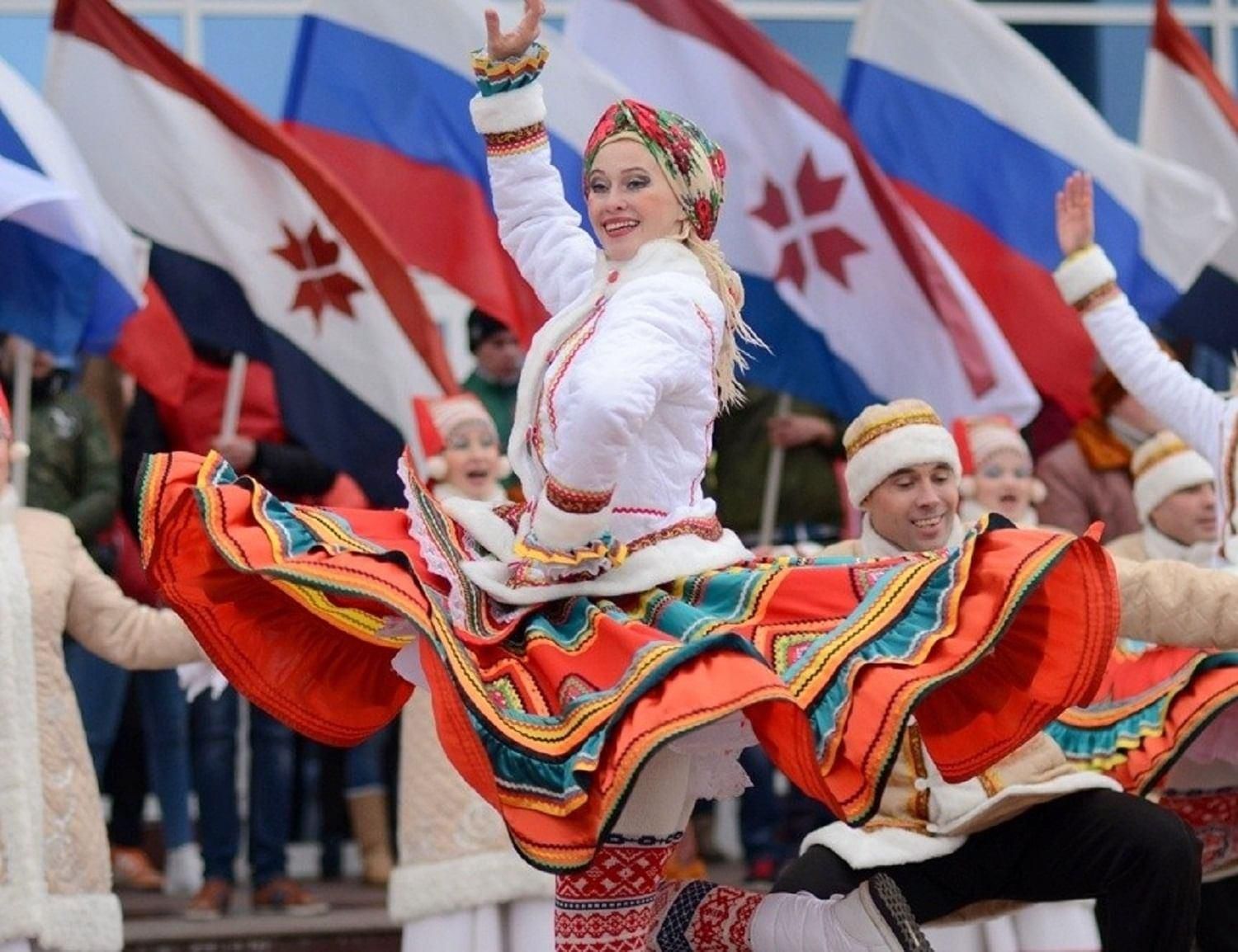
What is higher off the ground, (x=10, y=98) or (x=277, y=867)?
(x=10, y=98)

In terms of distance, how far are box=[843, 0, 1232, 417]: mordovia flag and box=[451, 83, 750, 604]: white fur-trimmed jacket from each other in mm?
4248

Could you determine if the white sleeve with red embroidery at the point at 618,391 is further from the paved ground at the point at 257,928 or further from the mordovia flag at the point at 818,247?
the mordovia flag at the point at 818,247

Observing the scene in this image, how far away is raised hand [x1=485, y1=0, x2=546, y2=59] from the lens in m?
5.61

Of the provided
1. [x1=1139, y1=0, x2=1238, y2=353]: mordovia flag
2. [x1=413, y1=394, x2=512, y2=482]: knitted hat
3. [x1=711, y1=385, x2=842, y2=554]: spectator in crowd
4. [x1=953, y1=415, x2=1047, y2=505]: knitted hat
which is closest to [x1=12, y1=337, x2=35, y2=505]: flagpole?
[x1=413, y1=394, x2=512, y2=482]: knitted hat

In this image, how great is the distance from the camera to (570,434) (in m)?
4.86

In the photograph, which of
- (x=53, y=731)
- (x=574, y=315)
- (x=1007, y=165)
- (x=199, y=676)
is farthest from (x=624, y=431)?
(x=1007, y=165)

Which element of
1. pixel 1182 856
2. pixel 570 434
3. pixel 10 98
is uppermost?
pixel 10 98

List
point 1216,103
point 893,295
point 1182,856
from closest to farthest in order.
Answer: point 1182,856
point 893,295
point 1216,103

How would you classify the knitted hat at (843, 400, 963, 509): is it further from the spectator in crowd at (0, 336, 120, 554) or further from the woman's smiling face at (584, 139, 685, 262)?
the spectator in crowd at (0, 336, 120, 554)

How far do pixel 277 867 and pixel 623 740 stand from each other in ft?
12.9

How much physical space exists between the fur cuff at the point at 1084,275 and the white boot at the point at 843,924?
2639 mm

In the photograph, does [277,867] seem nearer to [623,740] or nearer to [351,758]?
[351,758]

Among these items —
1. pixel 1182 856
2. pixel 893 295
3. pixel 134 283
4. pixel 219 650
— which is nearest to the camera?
pixel 219 650

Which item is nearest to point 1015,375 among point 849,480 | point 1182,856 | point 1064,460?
point 1064,460
